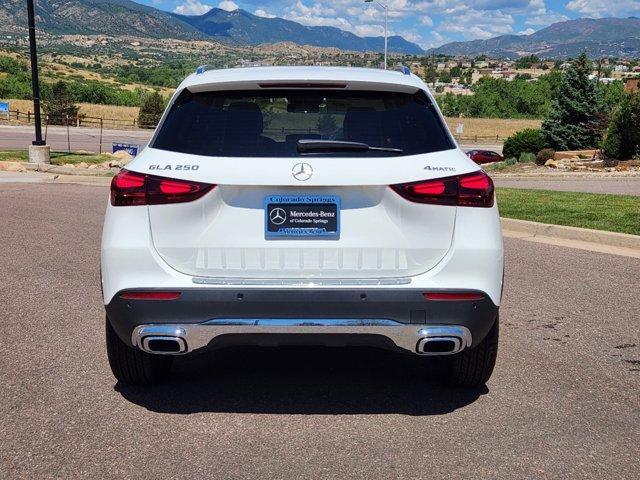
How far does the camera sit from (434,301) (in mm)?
3771

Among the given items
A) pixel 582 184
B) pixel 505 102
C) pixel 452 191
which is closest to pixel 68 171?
pixel 582 184

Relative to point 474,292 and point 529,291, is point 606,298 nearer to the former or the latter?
point 529,291

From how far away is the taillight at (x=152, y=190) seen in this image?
12.3 feet

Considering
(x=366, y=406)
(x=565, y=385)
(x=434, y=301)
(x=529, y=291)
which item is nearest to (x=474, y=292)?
(x=434, y=301)

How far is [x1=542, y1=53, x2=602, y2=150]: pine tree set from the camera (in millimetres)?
46094

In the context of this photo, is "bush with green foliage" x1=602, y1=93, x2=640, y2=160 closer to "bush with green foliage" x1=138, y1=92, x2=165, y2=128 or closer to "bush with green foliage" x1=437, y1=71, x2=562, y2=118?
"bush with green foliage" x1=138, y1=92, x2=165, y2=128

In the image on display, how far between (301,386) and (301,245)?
1.30 metres

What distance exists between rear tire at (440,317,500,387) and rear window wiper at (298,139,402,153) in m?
1.23

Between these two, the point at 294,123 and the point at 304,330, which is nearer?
the point at 304,330

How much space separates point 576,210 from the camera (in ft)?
42.3

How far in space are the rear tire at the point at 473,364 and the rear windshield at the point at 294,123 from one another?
1165mm

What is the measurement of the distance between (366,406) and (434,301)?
0.94 meters

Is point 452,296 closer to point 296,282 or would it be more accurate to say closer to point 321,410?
point 296,282

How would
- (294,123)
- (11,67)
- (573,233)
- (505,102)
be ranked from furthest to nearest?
(505,102), (11,67), (573,233), (294,123)
